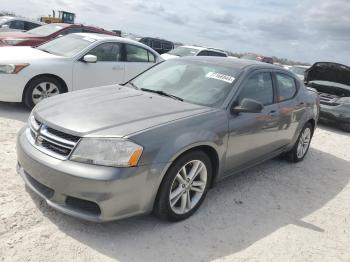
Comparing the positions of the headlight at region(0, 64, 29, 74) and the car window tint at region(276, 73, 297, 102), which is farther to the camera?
Result: the headlight at region(0, 64, 29, 74)

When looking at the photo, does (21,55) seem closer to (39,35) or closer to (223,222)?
(39,35)

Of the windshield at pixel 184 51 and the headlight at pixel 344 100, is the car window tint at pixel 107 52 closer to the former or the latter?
the headlight at pixel 344 100

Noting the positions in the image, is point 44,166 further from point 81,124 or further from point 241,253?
point 241,253

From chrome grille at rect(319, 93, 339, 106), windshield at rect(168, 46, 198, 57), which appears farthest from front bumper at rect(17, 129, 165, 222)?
windshield at rect(168, 46, 198, 57)

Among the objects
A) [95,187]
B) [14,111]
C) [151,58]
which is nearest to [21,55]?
[14,111]

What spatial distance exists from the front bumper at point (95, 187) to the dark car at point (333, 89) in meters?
7.37

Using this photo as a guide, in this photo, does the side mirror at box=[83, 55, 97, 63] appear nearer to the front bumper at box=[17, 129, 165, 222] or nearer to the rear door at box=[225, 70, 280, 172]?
the rear door at box=[225, 70, 280, 172]

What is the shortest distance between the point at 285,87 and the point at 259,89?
831mm

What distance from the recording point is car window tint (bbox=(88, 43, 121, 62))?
25.6 ft

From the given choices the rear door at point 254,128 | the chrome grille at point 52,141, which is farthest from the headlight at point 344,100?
the chrome grille at point 52,141

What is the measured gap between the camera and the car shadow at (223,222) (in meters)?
3.30

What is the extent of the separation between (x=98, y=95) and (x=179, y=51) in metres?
12.2

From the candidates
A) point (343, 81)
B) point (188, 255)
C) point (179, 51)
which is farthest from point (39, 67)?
point (179, 51)

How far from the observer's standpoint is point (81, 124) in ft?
11.1
